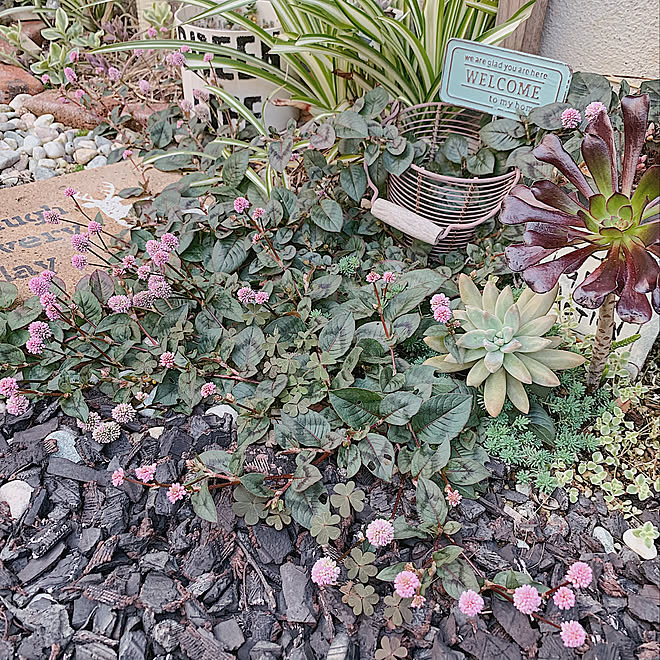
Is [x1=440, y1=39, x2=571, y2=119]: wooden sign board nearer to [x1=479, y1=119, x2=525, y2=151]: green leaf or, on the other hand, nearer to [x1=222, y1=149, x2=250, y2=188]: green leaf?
[x1=479, y1=119, x2=525, y2=151]: green leaf

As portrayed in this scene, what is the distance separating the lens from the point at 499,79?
1562 mm

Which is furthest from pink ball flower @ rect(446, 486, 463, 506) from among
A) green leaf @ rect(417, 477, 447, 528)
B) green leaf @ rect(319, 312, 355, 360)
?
green leaf @ rect(319, 312, 355, 360)

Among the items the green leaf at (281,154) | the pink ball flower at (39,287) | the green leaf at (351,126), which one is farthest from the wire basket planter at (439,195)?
the pink ball flower at (39,287)

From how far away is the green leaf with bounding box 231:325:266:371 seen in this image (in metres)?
1.44

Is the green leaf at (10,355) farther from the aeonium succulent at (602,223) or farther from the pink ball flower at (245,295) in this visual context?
the aeonium succulent at (602,223)

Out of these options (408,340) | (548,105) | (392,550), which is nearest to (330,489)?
(392,550)

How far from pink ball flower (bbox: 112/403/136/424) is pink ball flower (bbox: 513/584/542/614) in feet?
2.86

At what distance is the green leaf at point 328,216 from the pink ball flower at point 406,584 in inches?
36.2

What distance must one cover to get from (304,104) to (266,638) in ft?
6.06

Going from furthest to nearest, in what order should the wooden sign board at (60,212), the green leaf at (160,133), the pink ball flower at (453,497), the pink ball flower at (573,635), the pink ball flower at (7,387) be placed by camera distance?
the green leaf at (160,133) < the wooden sign board at (60,212) < the pink ball flower at (7,387) < the pink ball flower at (453,497) < the pink ball flower at (573,635)

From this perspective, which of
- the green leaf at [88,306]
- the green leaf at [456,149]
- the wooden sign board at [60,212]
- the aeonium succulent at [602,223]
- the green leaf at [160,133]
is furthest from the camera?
the green leaf at [160,133]

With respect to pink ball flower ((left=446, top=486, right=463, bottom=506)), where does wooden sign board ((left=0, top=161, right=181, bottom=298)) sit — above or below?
below

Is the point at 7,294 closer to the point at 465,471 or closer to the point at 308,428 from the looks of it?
the point at 308,428

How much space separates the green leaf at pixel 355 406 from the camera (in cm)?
126
